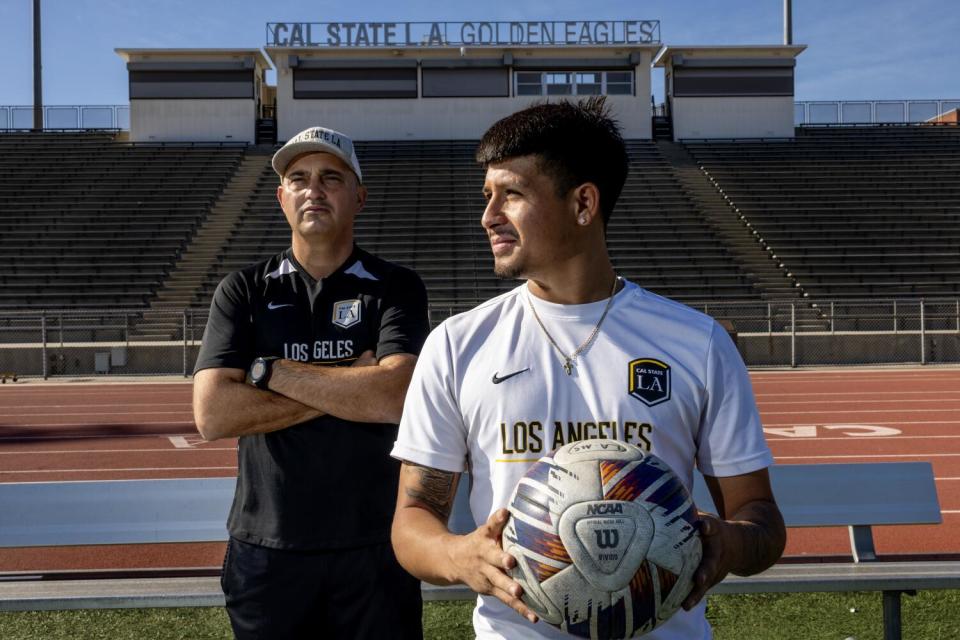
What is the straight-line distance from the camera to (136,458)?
9.75 meters

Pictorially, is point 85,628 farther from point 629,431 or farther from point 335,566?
point 629,431

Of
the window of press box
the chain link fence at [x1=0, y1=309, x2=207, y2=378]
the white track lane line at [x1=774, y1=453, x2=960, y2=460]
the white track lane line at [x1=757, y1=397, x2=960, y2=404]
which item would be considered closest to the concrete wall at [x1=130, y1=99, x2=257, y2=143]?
the window of press box

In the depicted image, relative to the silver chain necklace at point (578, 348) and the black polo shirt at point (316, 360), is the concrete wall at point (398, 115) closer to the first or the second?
the black polo shirt at point (316, 360)

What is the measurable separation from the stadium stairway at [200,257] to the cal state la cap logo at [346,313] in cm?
1671

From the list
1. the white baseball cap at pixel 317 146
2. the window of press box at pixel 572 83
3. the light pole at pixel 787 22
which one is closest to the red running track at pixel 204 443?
the white baseball cap at pixel 317 146

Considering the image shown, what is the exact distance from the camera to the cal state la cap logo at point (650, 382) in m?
1.86

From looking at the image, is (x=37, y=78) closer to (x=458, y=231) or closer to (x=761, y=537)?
(x=458, y=231)

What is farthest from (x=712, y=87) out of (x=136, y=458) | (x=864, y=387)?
(x=136, y=458)

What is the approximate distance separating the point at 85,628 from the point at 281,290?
2812 mm

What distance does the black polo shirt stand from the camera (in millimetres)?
2648

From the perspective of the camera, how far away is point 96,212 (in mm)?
27125

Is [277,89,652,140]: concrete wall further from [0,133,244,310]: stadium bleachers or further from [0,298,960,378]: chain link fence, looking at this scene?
[0,298,960,378]: chain link fence

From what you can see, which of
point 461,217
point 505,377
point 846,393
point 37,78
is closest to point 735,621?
point 505,377

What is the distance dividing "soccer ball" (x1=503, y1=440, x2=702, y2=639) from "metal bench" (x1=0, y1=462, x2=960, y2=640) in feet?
7.00
